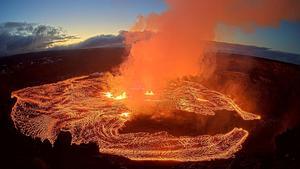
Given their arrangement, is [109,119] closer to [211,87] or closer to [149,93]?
[149,93]

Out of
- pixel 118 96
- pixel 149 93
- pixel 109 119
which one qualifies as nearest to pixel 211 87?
pixel 149 93

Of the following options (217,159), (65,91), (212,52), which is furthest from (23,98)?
(212,52)

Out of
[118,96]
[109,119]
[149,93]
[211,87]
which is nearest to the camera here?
[109,119]

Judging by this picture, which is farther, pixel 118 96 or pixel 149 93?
pixel 149 93

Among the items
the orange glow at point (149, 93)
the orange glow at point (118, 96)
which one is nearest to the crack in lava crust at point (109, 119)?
the orange glow at point (118, 96)

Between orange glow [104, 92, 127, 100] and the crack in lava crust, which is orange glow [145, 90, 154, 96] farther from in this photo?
orange glow [104, 92, 127, 100]

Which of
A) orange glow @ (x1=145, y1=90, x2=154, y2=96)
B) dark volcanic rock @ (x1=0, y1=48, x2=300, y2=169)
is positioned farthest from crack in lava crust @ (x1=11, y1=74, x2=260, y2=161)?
orange glow @ (x1=145, y1=90, x2=154, y2=96)

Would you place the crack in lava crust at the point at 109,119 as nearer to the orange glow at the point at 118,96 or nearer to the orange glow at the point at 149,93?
the orange glow at the point at 118,96

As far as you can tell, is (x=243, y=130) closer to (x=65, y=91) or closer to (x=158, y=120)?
(x=158, y=120)
